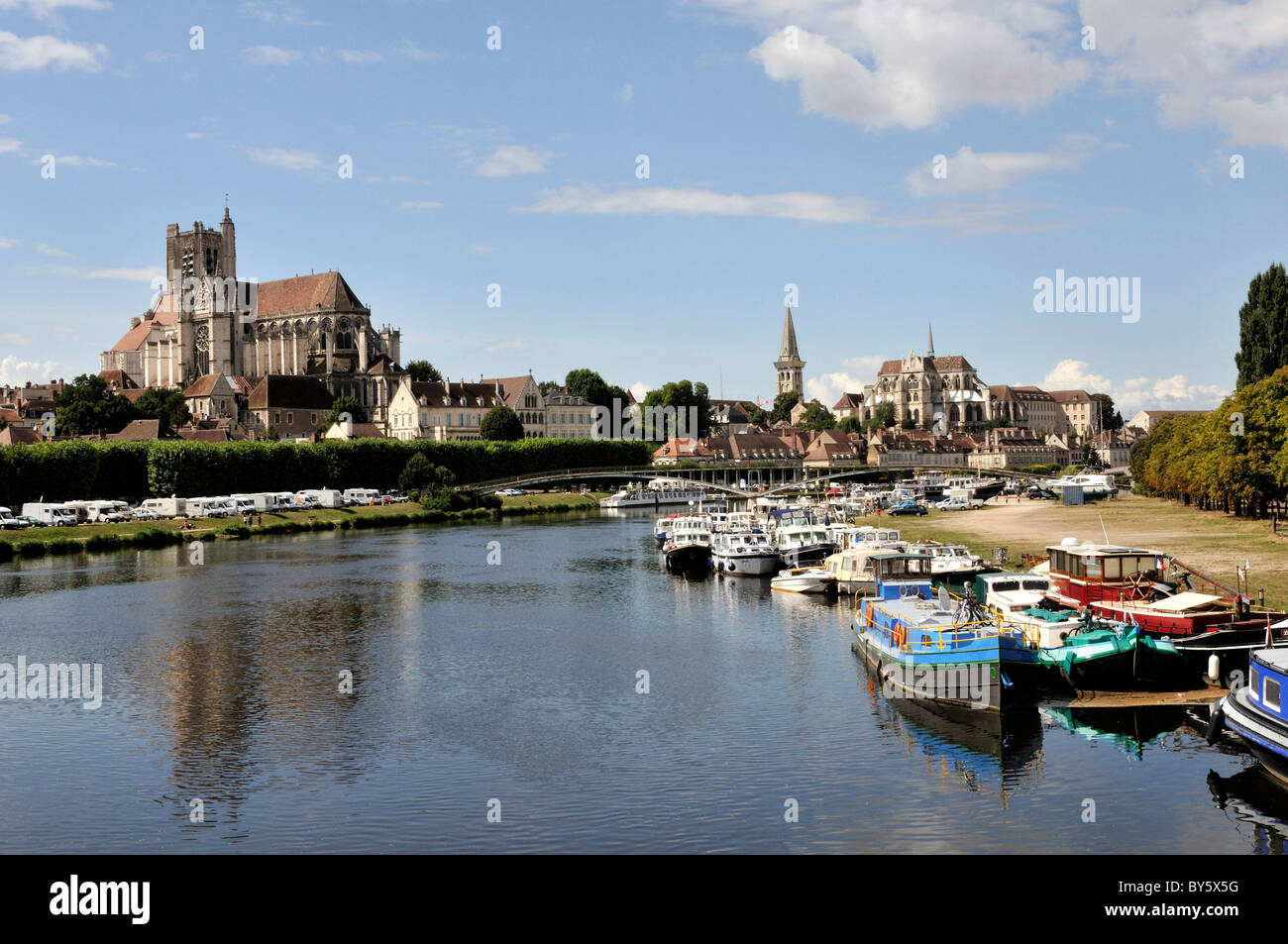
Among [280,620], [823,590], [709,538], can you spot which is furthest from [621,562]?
[280,620]

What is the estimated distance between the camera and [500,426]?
179125mm

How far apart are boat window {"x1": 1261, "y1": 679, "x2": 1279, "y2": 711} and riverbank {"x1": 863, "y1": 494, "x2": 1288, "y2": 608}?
48.3 feet

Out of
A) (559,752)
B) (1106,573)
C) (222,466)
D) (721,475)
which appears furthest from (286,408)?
(559,752)

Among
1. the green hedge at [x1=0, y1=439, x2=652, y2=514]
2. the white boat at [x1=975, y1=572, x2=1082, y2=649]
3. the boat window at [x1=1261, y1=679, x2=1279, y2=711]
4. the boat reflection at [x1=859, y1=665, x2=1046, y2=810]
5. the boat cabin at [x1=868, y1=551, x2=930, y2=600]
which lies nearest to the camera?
the boat window at [x1=1261, y1=679, x2=1279, y2=711]

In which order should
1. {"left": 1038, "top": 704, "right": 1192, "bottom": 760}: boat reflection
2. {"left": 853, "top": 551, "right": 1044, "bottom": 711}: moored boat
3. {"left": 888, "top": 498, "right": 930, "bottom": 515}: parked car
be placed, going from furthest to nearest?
1. {"left": 888, "top": 498, "right": 930, "bottom": 515}: parked car
2. {"left": 853, "top": 551, "right": 1044, "bottom": 711}: moored boat
3. {"left": 1038, "top": 704, "right": 1192, "bottom": 760}: boat reflection

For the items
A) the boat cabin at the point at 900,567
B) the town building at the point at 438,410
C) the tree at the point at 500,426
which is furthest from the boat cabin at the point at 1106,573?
the town building at the point at 438,410

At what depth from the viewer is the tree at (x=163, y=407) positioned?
167500 mm

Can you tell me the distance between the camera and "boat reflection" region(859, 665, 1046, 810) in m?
26.8

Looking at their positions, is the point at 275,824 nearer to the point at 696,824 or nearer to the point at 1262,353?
the point at 696,824

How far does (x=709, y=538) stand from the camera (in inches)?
2881

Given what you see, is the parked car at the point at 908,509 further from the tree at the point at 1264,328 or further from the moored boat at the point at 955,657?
the moored boat at the point at 955,657

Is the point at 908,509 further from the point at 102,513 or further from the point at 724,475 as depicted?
the point at 724,475

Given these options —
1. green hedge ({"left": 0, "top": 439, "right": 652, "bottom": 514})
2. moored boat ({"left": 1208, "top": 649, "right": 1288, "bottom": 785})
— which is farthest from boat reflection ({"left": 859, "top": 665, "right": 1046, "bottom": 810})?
green hedge ({"left": 0, "top": 439, "right": 652, "bottom": 514})

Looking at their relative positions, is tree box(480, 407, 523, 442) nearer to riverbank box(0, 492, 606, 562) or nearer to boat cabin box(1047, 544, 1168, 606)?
riverbank box(0, 492, 606, 562)
